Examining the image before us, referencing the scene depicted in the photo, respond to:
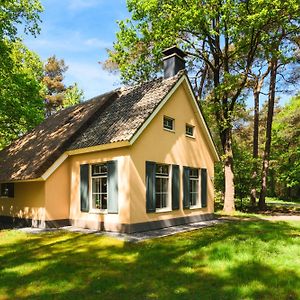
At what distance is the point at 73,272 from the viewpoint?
7277 millimetres

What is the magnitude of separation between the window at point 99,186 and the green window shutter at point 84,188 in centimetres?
25

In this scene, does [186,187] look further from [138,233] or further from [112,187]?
[112,187]

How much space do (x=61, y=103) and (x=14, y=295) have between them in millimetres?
39741

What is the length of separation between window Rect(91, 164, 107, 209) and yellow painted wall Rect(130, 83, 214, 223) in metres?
1.60

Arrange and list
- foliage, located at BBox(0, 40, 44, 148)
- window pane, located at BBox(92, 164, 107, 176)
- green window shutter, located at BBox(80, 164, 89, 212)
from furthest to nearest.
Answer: foliage, located at BBox(0, 40, 44, 148)
green window shutter, located at BBox(80, 164, 89, 212)
window pane, located at BBox(92, 164, 107, 176)

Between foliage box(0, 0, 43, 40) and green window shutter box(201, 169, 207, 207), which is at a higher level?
foliage box(0, 0, 43, 40)

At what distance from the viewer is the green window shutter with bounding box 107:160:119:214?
1217 centimetres

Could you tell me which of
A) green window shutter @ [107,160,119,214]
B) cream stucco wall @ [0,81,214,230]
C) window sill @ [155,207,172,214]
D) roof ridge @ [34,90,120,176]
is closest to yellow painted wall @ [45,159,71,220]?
cream stucco wall @ [0,81,214,230]

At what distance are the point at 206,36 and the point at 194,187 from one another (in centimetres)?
1006

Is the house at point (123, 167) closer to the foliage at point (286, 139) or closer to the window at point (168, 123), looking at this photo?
the window at point (168, 123)

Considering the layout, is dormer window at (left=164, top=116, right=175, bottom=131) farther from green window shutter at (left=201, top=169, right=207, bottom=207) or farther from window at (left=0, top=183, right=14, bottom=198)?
window at (left=0, top=183, right=14, bottom=198)

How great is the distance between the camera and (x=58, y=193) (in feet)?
45.5

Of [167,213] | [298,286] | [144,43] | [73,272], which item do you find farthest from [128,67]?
[298,286]

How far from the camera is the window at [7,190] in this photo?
16133mm
